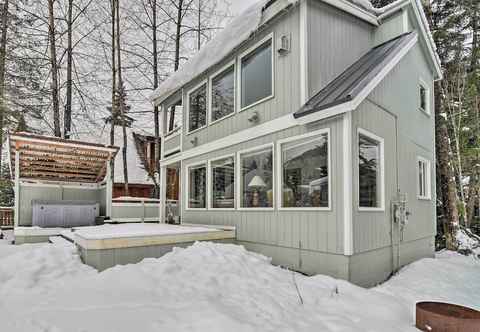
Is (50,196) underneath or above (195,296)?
above

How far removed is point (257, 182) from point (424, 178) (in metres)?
4.48

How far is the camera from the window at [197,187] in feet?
25.9

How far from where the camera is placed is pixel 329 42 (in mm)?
5938

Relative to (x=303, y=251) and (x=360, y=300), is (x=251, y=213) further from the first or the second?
(x=360, y=300)

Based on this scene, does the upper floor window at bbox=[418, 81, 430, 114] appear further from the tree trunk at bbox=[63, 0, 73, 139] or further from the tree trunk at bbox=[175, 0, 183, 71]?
the tree trunk at bbox=[63, 0, 73, 139]

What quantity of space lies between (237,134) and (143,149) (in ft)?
43.5

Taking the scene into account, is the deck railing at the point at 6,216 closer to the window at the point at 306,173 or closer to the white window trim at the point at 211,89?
the white window trim at the point at 211,89

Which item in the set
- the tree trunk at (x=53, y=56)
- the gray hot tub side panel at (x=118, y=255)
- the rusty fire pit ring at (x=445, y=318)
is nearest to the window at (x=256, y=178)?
the gray hot tub side panel at (x=118, y=255)

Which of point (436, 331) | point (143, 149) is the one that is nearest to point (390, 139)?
point (436, 331)

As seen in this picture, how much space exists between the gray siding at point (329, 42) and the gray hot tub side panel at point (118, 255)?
372 centimetres

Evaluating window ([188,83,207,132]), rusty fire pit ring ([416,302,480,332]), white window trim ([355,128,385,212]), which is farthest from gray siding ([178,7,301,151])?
rusty fire pit ring ([416,302,480,332])

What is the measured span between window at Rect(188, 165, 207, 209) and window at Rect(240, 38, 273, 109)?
7.15ft

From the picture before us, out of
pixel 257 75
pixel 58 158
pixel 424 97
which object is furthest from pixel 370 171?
pixel 58 158

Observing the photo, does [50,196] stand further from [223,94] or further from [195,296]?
[195,296]
